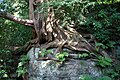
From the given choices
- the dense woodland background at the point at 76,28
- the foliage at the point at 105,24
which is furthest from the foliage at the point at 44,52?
the foliage at the point at 105,24

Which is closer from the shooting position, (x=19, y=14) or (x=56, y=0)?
(x=56, y=0)

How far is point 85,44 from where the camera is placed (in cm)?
671

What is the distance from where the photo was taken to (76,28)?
7328 mm

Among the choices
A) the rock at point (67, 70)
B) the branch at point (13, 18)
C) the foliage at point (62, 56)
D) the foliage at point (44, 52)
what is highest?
the branch at point (13, 18)

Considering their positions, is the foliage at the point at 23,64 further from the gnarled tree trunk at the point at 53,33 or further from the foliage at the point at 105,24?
the foliage at the point at 105,24

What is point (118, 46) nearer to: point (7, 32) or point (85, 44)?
point (85, 44)

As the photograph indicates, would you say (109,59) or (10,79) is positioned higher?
(109,59)

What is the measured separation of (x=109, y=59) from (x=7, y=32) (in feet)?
13.2

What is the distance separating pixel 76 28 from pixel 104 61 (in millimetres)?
1612

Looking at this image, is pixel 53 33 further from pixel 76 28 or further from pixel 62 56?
pixel 62 56

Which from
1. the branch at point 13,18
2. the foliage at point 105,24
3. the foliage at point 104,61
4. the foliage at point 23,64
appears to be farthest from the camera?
the foliage at point 23,64

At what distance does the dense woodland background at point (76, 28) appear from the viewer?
6328 mm

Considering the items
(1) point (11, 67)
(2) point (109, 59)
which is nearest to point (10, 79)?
(1) point (11, 67)

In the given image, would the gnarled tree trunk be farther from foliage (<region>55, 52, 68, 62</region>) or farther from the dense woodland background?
foliage (<region>55, 52, 68, 62</region>)
